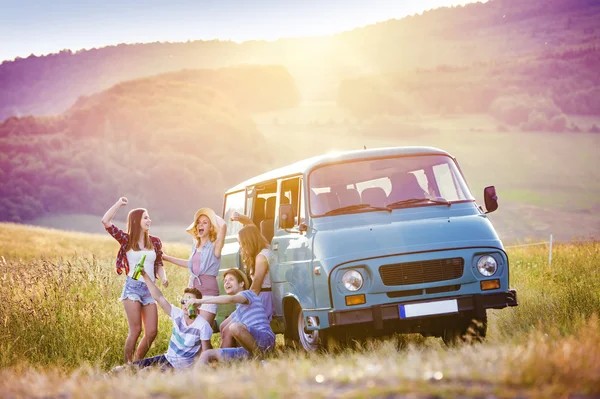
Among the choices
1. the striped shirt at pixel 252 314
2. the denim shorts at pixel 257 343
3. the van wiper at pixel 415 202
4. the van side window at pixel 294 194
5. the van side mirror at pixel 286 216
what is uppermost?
the van side window at pixel 294 194

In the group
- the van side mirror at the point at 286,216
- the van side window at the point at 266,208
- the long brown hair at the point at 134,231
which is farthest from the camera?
the van side window at the point at 266,208

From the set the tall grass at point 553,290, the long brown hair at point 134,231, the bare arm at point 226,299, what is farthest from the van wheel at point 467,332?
the long brown hair at point 134,231

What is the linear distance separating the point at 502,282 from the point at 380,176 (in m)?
1.88

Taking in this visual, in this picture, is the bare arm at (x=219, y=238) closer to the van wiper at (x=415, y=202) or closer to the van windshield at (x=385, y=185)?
the van windshield at (x=385, y=185)

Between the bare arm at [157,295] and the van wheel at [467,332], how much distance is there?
3.24 metres

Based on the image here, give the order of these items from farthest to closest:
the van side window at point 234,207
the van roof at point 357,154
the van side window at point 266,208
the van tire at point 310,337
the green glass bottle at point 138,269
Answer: the van side window at point 234,207 < the van side window at point 266,208 < the green glass bottle at point 138,269 < the van roof at point 357,154 < the van tire at point 310,337

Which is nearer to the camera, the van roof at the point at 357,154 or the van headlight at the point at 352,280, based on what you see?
the van headlight at the point at 352,280

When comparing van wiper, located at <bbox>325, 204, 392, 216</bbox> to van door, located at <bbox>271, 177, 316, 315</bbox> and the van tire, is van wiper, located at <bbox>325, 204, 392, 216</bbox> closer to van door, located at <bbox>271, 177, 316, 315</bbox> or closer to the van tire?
van door, located at <bbox>271, 177, 316, 315</bbox>

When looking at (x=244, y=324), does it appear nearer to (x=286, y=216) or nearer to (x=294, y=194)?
(x=286, y=216)

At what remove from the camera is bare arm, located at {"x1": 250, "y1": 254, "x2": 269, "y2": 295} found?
30.3 feet

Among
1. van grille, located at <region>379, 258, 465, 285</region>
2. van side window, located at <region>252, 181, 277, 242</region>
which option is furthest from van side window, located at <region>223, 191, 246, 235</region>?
van grille, located at <region>379, 258, 465, 285</region>

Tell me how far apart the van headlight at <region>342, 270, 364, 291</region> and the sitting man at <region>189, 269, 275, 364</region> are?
136 centimetres

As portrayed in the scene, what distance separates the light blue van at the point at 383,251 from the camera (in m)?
7.91

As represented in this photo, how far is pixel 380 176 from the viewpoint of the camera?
903 cm
